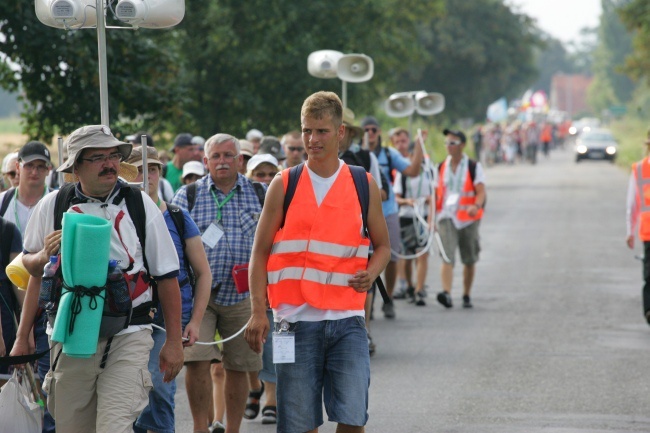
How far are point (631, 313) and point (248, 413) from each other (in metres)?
6.06

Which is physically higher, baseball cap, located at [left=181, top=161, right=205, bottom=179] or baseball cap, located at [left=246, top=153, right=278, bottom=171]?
baseball cap, located at [left=246, top=153, right=278, bottom=171]

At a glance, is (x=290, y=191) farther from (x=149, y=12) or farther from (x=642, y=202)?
(x=642, y=202)

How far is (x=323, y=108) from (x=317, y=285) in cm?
77

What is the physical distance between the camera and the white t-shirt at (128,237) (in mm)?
5492

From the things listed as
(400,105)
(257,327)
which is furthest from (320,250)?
(400,105)

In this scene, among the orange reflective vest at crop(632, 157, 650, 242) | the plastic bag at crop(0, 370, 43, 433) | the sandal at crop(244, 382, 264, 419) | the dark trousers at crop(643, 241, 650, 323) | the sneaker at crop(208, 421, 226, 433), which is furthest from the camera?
the dark trousers at crop(643, 241, 650, 323)

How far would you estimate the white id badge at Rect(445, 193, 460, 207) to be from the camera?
13789 millimetres

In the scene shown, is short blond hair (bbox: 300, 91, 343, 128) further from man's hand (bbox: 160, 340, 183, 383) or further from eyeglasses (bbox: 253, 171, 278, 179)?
eyeglasses (bbox: 253, 171, 278, 179)

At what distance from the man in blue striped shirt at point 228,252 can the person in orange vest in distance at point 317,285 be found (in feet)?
6.30

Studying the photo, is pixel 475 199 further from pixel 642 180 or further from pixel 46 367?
pixel 46 367

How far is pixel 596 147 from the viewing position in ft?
192

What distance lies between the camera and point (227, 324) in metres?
7.74

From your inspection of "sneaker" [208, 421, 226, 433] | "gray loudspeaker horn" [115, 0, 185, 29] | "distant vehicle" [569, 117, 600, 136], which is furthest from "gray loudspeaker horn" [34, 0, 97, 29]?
"distant vehicle" [569, 117, 600, 136]

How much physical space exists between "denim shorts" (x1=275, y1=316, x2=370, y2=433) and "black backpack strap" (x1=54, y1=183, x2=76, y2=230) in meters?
1.09
